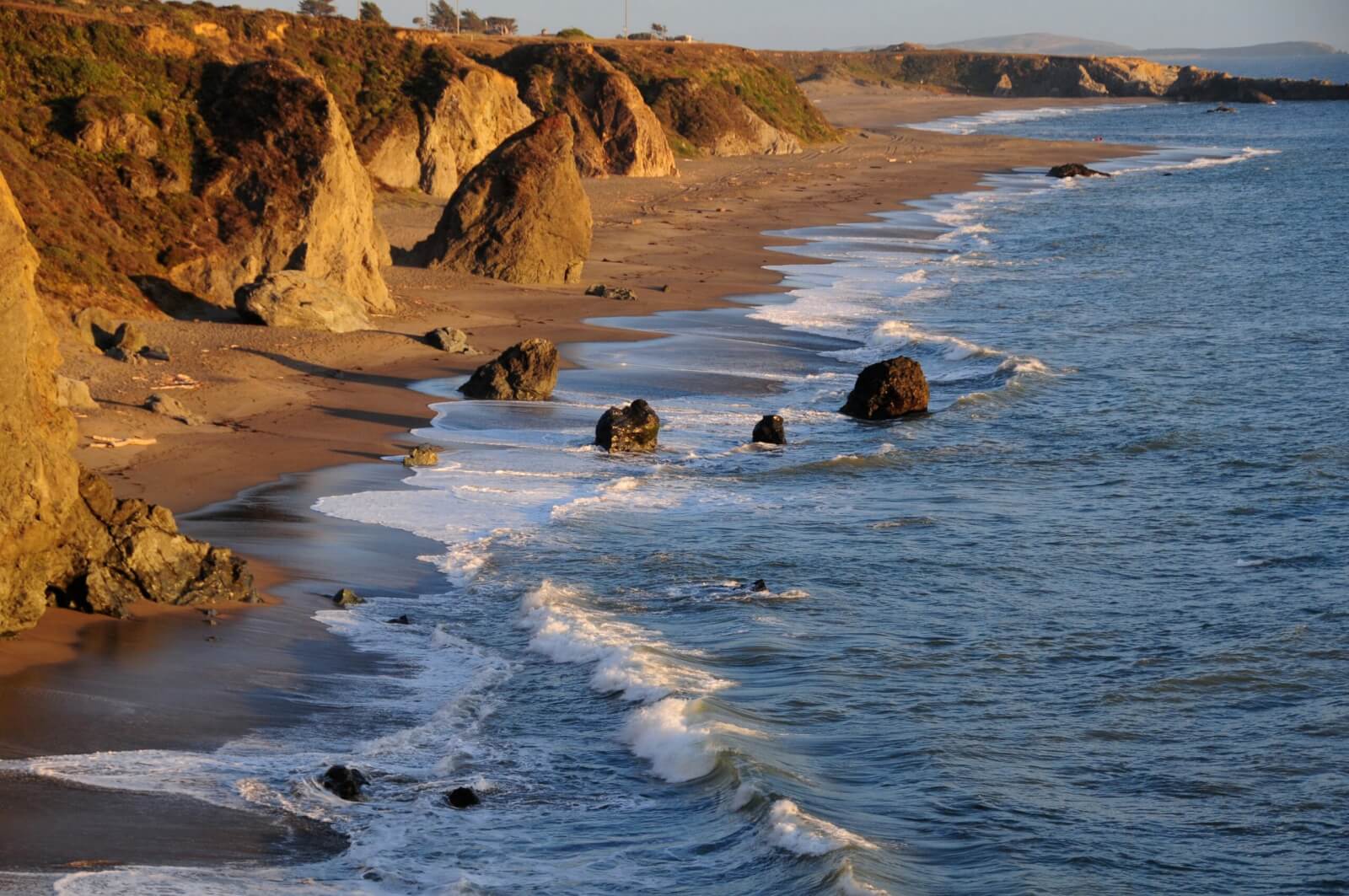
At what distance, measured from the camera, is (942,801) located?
34.2ft

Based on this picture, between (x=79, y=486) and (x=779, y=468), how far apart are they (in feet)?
31.8

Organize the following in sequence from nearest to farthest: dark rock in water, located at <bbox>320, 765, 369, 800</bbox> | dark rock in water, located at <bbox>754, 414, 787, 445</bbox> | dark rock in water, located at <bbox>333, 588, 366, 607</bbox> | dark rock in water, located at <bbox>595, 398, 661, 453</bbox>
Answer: dark rock in water, located at <bbox>320, 765, 369, 800</bbox> → dark rock in water, located at <bbox>333, 588, 366, 607</bbox> → dark rock in water, located at <bbox>595, 398, 661, 453</bbox> → dark rock in water, located at <bbox>754, 414, 787, 445</bbox>

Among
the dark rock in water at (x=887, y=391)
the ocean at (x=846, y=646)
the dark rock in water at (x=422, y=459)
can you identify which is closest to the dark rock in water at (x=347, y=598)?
the ocean at (x=846, y=646)

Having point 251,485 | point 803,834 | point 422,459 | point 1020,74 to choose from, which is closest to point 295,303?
point 422,459

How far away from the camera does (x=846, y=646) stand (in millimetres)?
13539

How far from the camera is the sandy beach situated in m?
9.47

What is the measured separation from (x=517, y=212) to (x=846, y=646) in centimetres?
2131

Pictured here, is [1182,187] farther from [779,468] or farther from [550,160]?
[779,468]

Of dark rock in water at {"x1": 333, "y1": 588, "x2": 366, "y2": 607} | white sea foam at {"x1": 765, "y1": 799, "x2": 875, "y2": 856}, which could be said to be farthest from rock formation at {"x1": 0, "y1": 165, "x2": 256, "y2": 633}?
white sea foam at {"x1": 765, "y1": 799, "x2": 875, "y2": 856}

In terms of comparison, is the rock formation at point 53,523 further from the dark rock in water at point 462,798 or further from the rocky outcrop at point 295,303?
the rocky outcrop at point 295,303

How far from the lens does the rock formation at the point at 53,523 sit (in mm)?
11938

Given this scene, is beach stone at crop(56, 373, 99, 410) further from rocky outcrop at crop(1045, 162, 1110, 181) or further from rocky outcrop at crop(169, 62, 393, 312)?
rocky outcrop at crop(1045, 162, 1110, 181)

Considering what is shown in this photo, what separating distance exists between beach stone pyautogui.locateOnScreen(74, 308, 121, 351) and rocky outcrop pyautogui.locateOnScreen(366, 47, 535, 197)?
77.1ft

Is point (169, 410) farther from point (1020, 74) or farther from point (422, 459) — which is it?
point (1020, 74)
